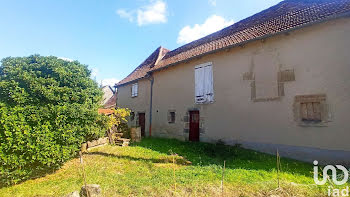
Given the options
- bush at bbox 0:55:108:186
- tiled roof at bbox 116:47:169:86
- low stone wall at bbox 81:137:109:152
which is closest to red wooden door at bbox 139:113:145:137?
tiled roof at bbox 116:47:169:86

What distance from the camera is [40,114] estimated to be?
4.54 m

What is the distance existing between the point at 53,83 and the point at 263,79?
7523mm

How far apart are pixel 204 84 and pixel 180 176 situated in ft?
17.7

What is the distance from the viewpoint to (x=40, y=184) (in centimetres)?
436

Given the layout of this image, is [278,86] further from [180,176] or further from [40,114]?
[40,114]

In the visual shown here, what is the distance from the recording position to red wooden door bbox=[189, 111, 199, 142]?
9.29 meters

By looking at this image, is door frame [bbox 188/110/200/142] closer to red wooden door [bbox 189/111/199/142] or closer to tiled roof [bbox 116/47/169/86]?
red wooden door [bbox 189/111/199/142]

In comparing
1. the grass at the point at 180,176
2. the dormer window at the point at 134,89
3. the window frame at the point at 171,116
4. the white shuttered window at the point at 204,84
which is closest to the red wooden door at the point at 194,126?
the white shuttered window at the point at 204,84

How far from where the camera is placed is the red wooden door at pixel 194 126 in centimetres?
929

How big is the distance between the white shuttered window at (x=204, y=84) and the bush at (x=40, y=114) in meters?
5.36

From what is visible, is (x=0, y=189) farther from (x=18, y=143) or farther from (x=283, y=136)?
(x=283, y=136)

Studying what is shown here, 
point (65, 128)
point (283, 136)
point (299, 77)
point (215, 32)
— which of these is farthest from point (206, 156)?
point (215, 32)

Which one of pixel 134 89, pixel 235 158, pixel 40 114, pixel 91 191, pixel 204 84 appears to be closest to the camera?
pixel 91 191

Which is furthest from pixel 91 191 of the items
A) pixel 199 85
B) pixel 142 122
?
pixel 142 122
